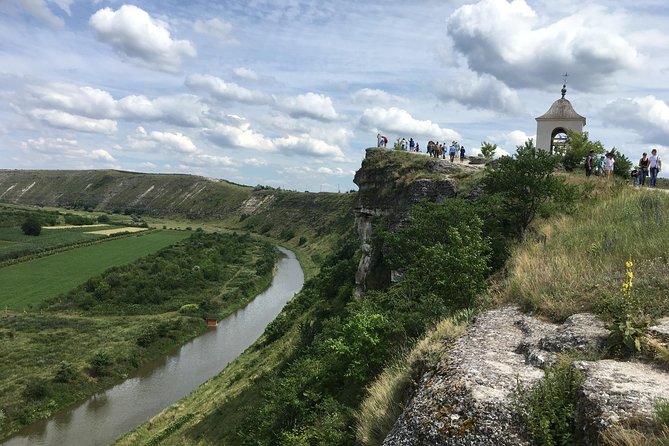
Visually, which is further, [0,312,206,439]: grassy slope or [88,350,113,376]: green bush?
[88,350,113,376]: green bush

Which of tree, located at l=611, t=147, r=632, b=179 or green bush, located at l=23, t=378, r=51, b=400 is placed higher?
tree, located at l=611, t=147, r=632, b=179

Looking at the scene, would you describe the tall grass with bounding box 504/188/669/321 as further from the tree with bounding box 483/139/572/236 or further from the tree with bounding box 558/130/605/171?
Answer: the tree with bounding box 558/130/605/171

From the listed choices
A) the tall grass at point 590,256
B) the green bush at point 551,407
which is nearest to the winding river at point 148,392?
the tall grass at point 590,256

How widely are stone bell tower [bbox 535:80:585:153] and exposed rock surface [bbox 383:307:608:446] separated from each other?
54.0 ft

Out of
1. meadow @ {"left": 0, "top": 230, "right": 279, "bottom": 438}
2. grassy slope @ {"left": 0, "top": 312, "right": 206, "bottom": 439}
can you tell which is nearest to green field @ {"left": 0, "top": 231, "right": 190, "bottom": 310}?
meadow @ {"left": 0, "top": 230, "right": 279, "bottom": 438}

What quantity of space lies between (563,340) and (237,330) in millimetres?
38528

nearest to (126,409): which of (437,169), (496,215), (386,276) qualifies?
(386,276)

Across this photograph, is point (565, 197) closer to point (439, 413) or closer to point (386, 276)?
point (386, 276)

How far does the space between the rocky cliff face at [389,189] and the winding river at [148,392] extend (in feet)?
50.8

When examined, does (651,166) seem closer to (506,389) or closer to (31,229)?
(506,389)

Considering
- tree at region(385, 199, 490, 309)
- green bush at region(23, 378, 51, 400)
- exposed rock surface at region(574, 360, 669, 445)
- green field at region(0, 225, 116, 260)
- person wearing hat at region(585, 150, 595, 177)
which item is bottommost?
green bush at region(23, 378, 51, 400)

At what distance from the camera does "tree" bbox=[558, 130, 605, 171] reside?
2014 centimetres

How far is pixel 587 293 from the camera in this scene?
7.84 meters

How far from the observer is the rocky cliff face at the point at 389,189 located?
1819 centimetres
